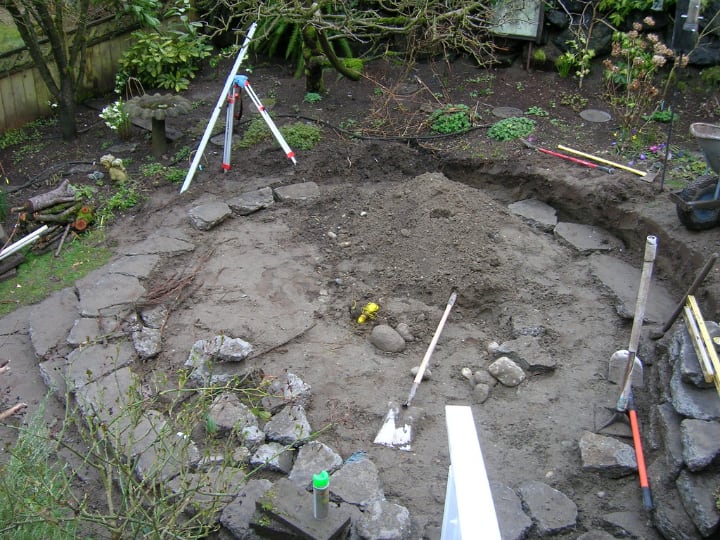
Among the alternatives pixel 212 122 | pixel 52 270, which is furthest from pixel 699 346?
pixel 52 270

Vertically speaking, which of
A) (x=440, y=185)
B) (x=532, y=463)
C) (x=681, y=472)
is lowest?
(x=532, y=463)

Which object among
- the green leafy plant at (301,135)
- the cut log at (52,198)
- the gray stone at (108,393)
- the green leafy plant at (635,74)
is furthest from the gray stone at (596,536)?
the cut log at (52,198)

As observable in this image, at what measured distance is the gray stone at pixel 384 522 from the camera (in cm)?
379

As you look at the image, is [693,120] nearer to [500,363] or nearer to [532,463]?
[500,363]

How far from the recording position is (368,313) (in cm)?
561

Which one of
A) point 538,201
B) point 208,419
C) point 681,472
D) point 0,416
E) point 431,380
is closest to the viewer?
point 0,416

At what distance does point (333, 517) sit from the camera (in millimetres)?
3750

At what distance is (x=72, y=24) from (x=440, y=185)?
5.72m

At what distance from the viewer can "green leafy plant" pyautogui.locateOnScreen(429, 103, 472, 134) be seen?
26.3 ft

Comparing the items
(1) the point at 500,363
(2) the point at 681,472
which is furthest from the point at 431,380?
(2) the point at 681,472

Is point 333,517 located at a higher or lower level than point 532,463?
higher

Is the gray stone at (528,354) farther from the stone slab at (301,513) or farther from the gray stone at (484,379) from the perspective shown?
the stone slab at (301,513)

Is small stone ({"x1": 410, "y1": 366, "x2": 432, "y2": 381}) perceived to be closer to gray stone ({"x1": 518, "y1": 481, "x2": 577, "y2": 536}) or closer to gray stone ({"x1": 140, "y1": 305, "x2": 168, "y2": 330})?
gray stone ({"x1": 518, "y1": 481, "x2": 577, "y2": 536})

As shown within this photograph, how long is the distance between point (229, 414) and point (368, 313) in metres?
1.47
